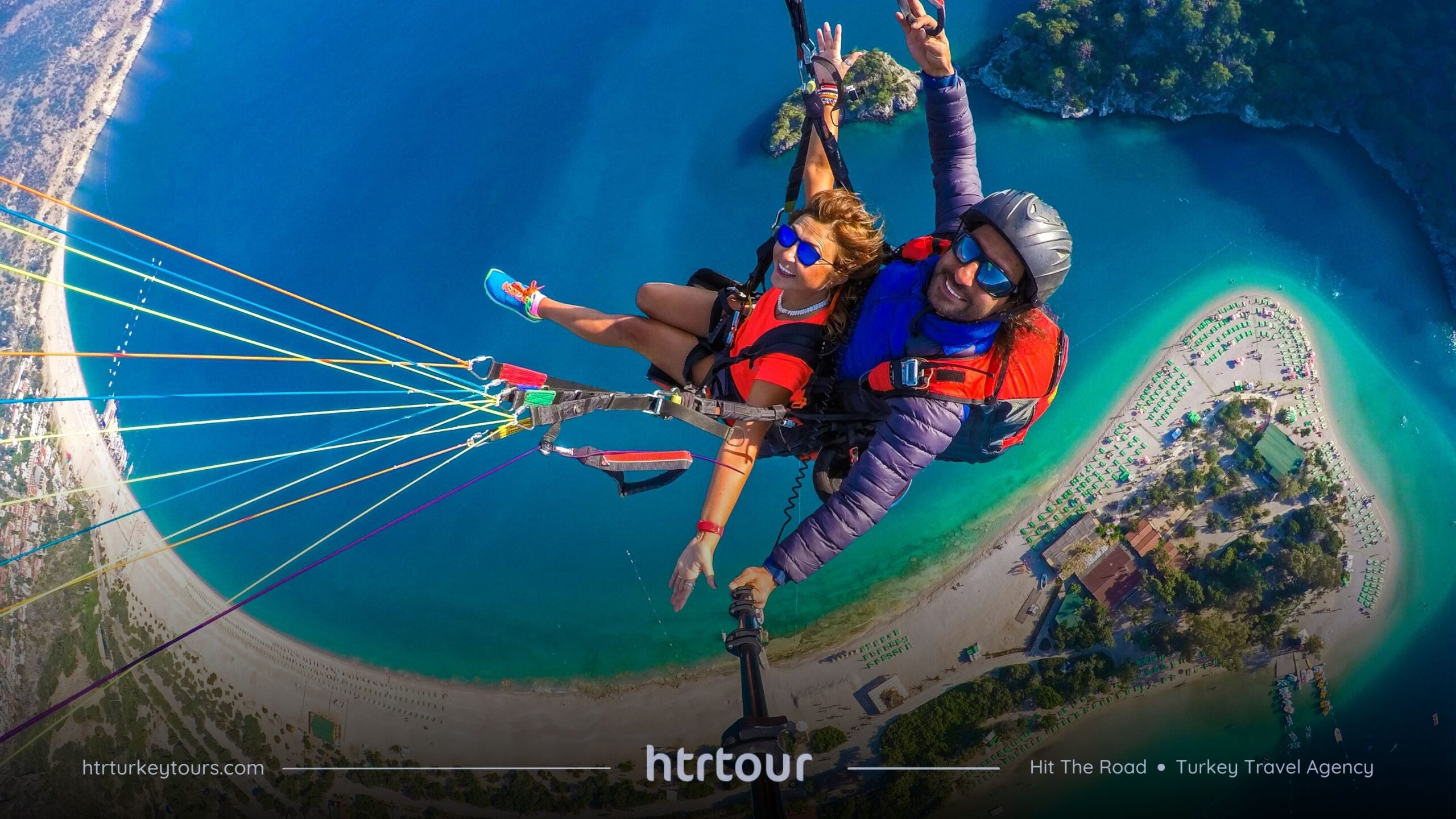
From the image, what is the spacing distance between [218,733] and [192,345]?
13.8 feet

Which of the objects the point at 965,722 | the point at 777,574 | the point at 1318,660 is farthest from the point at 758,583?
the point at 1318,660

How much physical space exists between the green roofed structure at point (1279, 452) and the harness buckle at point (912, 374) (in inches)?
246

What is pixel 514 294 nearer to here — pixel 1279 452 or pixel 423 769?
pixel 423 769

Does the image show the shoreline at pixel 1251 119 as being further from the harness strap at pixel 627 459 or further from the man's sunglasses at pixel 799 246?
the harness strap at pixel 627 459

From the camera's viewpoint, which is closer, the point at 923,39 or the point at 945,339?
the point at 945,339

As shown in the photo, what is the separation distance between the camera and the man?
171cm

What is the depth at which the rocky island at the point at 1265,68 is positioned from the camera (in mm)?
6855

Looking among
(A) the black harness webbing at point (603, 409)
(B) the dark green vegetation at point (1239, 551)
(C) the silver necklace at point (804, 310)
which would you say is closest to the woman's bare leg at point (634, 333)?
(C) the silver necklace at point (804, 310)

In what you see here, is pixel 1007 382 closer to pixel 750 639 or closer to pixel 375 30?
pixel 750 639

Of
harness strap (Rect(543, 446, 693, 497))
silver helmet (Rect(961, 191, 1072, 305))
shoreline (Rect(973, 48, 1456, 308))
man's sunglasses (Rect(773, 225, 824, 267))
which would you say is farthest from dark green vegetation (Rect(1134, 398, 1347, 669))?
harness strap (Rect(543, 446, 693, 497))

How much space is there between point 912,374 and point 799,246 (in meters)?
0.48

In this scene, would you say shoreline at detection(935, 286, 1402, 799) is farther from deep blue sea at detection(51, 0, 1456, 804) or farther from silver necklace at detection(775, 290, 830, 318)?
silver necklace at detection(775, 290, 830, 318)

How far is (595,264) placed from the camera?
23.0ft

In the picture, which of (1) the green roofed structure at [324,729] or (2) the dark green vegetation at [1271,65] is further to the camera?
(1) the green roofed structure at [324,729]
